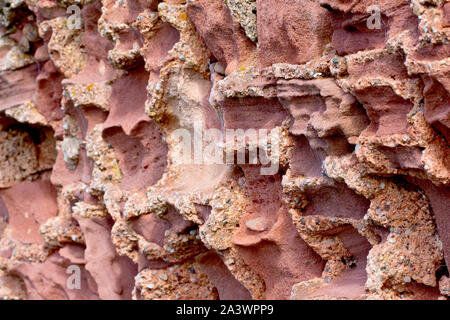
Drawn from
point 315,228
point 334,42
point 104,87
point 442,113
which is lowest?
point 315,228

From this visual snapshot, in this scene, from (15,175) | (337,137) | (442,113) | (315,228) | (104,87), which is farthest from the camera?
(15,175)

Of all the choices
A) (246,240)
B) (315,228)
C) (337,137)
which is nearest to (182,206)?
(246,240)

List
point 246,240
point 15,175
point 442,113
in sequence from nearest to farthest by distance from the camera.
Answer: point 442,113 < point 246,240 < point 15,175

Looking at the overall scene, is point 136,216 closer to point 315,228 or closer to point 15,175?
point 315,228

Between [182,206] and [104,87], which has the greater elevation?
[104,87]

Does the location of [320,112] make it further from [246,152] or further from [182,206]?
[182,206]

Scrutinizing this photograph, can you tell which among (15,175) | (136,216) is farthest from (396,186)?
(15,175)

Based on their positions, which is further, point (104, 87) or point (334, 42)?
point (104, 87)
